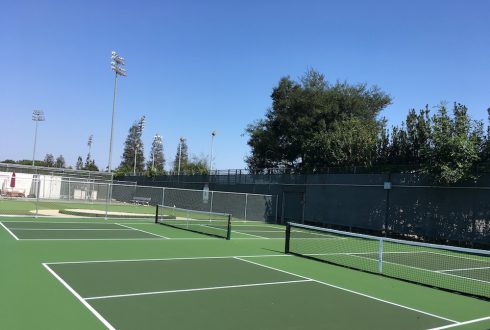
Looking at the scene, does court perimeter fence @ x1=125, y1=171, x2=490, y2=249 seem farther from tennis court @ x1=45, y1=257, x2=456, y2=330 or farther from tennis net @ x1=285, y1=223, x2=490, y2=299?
tennis court @ x1=45, y1=257, x2=456, y2=330

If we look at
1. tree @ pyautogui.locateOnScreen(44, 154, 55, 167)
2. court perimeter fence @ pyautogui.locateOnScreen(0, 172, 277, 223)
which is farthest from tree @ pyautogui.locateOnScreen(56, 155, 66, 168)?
court perimeter fence @ pyautogui.locateOnScreen(0, 172, 277, 223)

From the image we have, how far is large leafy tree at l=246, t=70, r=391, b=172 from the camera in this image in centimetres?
3469

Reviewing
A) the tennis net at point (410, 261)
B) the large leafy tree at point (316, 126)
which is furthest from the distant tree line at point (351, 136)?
the tennis net at point (410, 261)

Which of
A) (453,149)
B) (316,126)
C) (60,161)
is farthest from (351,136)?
(60,161)

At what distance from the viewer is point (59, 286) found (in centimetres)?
880

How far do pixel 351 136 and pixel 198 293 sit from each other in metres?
27.6

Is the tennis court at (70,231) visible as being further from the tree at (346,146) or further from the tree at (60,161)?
the tree at (60,161)

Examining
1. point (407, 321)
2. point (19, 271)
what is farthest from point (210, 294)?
point (19, 271)

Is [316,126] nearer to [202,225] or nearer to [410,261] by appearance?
[202,225]

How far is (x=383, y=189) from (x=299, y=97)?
57.2 ft

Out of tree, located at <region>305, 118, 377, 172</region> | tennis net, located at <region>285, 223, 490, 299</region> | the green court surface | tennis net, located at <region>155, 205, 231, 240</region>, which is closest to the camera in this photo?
the green court surface

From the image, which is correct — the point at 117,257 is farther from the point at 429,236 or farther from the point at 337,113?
the point at 337,113

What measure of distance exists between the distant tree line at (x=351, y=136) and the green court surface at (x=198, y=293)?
12321 millimetres

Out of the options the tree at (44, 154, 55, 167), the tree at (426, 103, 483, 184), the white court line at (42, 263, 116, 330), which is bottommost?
the white court line at (42, 263, 116, 330)
